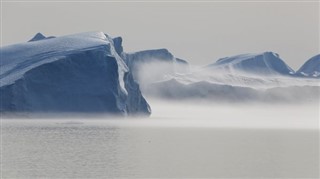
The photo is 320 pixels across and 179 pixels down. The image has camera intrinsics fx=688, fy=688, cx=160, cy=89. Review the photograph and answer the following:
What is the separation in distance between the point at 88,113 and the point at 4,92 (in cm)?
1543

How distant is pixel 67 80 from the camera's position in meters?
109

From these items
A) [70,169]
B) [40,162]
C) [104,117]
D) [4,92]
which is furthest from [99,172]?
[104,117]

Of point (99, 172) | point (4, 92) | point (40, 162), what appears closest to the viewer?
point (99, 172)

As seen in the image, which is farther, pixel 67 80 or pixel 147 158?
pixel 67 80

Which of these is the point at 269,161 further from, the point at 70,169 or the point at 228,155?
the point at 70,169

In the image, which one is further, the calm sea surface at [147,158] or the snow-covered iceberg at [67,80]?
the snow-covered iceberg at [67,80]

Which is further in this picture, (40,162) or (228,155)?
(228,155)

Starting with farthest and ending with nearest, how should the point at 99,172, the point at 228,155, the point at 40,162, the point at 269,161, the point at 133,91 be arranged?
the point at 133,91 → the point at 228,155 → the point at 269,161 → the point at 40,162 → the point at 99,172

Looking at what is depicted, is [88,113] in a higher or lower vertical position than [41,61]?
lower

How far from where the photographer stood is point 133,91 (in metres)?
120

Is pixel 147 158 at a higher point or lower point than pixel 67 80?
lower

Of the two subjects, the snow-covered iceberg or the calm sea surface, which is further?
the snow-covered iceberg

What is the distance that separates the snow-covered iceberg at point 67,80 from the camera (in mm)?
103812

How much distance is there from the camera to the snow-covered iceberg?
104 meters
